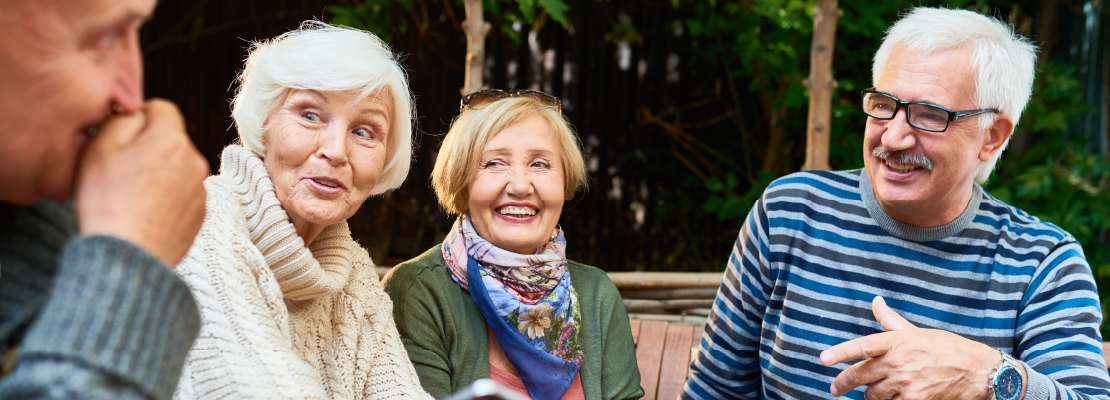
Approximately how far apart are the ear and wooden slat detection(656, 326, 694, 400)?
1.13 metres

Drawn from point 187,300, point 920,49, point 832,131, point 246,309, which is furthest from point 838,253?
point 832,131

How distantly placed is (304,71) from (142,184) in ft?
3.07

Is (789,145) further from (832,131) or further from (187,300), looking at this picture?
(187,300)

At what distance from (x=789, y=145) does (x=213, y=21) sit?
3.89 m

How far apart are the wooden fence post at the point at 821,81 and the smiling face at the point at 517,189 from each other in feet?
4.89

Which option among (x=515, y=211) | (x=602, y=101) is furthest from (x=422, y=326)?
(x=602, y=101)

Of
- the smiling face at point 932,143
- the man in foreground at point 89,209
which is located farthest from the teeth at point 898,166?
the man in foreground at point 89,209

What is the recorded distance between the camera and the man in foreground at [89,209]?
612mm

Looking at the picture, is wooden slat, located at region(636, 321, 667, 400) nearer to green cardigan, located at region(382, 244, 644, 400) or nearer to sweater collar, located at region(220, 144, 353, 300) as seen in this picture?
green cardigan, located at region(382, 244, 644, 400)

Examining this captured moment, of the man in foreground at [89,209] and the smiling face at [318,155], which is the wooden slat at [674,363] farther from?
the man in foreground at [89,209]

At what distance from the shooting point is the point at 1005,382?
1.59 m

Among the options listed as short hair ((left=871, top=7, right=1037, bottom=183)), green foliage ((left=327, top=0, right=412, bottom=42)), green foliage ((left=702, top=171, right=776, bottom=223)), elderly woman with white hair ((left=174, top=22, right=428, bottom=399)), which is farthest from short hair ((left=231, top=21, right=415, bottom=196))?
green foliage ((left=702, top=171, right=776, bottom=223))

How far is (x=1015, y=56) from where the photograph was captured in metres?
1.92

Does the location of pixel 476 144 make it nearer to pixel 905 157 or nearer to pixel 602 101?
pixel 905 157
